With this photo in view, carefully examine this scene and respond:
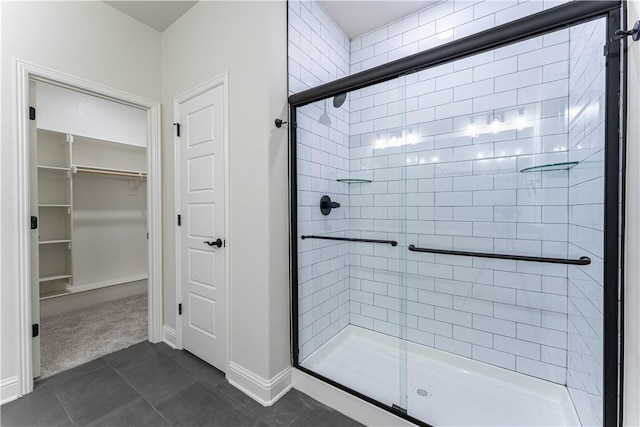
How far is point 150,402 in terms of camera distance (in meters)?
1.61

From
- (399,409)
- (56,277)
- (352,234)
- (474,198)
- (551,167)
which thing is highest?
(551,167)

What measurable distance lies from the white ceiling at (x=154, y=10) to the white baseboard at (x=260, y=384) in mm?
2819

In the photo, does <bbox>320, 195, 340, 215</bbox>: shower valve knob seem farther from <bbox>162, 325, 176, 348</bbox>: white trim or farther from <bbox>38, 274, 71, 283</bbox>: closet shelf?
<bbox>38, 274, 71, 283</bbox>: closet shelf

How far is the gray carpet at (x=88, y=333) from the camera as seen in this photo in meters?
2.05

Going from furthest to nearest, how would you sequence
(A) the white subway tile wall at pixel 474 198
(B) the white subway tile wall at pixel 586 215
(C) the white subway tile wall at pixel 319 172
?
(C) the white subway tile wall at pixel 319 172 → (A) the white subway tile wall at pixel 474 198 → (B) the white subway tile wall at pixel 586 215

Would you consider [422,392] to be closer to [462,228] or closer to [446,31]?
[462,228]

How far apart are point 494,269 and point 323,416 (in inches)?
59.1

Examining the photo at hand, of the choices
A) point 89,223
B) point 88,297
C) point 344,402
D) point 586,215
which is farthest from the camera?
point 89,223

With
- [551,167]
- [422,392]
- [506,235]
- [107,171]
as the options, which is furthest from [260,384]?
[107,171]

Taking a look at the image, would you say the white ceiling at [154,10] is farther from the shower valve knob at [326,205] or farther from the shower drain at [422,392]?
the shower drain at [422,392]

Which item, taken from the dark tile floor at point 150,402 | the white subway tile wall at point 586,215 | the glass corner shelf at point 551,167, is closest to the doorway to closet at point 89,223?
the dark tile floor at point 150,402

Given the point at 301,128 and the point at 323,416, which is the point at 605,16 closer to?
the point at 301,128

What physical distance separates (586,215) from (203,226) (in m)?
2.42

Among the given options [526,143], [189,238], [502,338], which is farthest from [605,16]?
[189,238]
